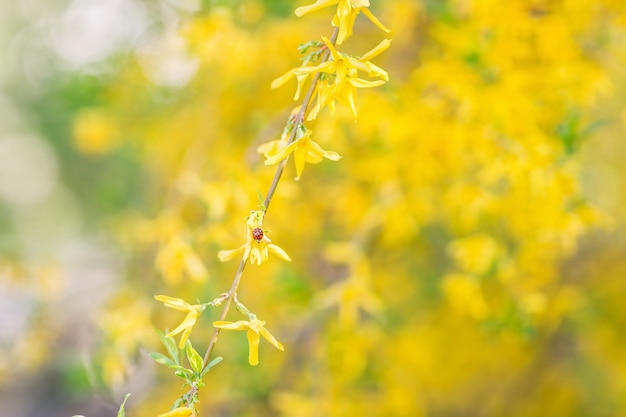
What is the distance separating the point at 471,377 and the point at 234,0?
8.79 ft

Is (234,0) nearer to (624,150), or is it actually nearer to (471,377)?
(624,150)

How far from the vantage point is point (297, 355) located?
2.60 m

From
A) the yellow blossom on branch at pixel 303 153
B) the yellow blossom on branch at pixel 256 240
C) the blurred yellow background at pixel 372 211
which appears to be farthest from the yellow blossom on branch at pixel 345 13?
the blurred yellow background at pixel 372 211

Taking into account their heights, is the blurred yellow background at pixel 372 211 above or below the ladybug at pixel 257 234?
below

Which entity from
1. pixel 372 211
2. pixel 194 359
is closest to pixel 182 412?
pixel 194 359

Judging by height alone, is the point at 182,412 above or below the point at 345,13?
below

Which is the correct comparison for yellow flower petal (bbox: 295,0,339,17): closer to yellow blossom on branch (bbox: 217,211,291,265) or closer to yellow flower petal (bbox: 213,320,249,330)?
yellow blossom on branch (bbox: 217,211,291,265)

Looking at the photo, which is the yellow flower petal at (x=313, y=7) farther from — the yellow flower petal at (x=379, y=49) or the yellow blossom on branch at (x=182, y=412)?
the yellow blossom on branch at (x=182, y=412)

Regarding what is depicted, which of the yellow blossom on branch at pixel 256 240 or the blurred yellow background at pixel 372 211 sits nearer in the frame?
the yellow blossom on branch at pixel 256 240

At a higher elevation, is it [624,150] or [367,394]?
[624,150]

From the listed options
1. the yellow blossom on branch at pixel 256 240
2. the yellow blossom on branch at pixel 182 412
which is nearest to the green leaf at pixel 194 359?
the yellow blossom on branch at pixel 182 412

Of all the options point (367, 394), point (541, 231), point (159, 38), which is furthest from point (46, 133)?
point (541, 231)

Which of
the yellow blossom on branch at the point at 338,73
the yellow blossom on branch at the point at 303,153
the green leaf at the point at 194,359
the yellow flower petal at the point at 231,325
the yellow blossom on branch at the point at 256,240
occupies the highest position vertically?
the yellow blossom on branch at the point at 338,73

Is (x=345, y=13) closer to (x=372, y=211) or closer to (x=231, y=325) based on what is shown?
(x=231, y=325)
